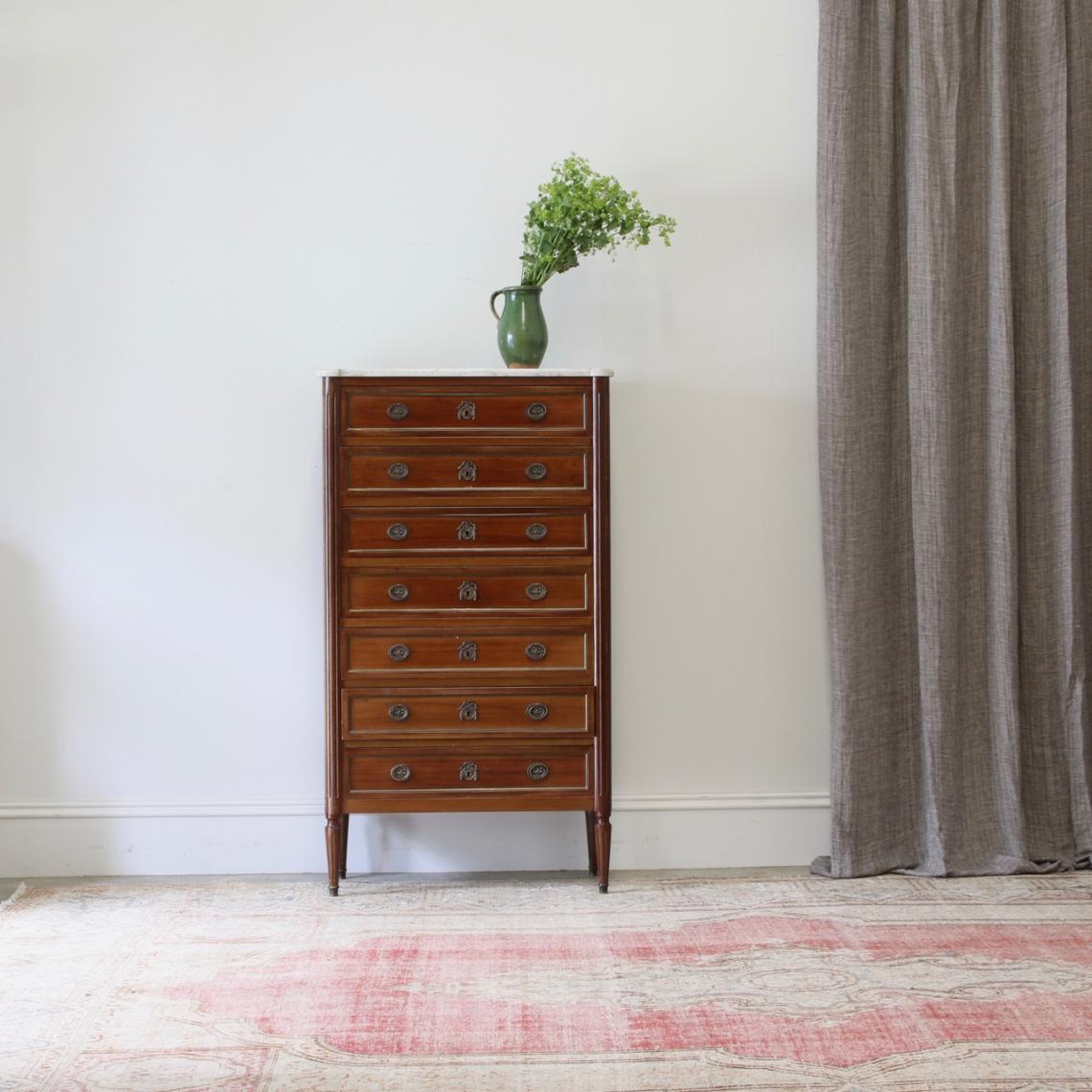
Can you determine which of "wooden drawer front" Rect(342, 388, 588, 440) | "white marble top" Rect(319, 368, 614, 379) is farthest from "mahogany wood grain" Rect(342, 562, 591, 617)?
"white marble top" Rect(319, 368, 614, 379)

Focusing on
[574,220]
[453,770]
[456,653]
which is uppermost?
[574,220]

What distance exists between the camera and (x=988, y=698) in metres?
2.92

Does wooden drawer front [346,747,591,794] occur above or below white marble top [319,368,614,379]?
below

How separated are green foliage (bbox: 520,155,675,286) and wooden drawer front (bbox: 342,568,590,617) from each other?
0.73 metres

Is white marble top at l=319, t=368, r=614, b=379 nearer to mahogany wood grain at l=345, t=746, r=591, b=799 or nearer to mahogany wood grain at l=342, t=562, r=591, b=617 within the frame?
mahogany wood grain at l=342, t=562, r=591, b=617

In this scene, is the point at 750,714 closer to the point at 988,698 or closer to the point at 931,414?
the point at 988,698

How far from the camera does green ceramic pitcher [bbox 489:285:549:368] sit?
108 inches

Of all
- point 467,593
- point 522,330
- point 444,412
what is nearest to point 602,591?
point 467,593

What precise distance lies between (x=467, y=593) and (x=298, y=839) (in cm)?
86

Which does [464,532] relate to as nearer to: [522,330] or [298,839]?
[522,330]

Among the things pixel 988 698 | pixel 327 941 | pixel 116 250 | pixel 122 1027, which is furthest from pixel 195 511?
pixel 988 698

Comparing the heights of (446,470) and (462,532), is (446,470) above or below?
above

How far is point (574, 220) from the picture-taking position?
269 cm

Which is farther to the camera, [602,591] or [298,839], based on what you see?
[298,839]
